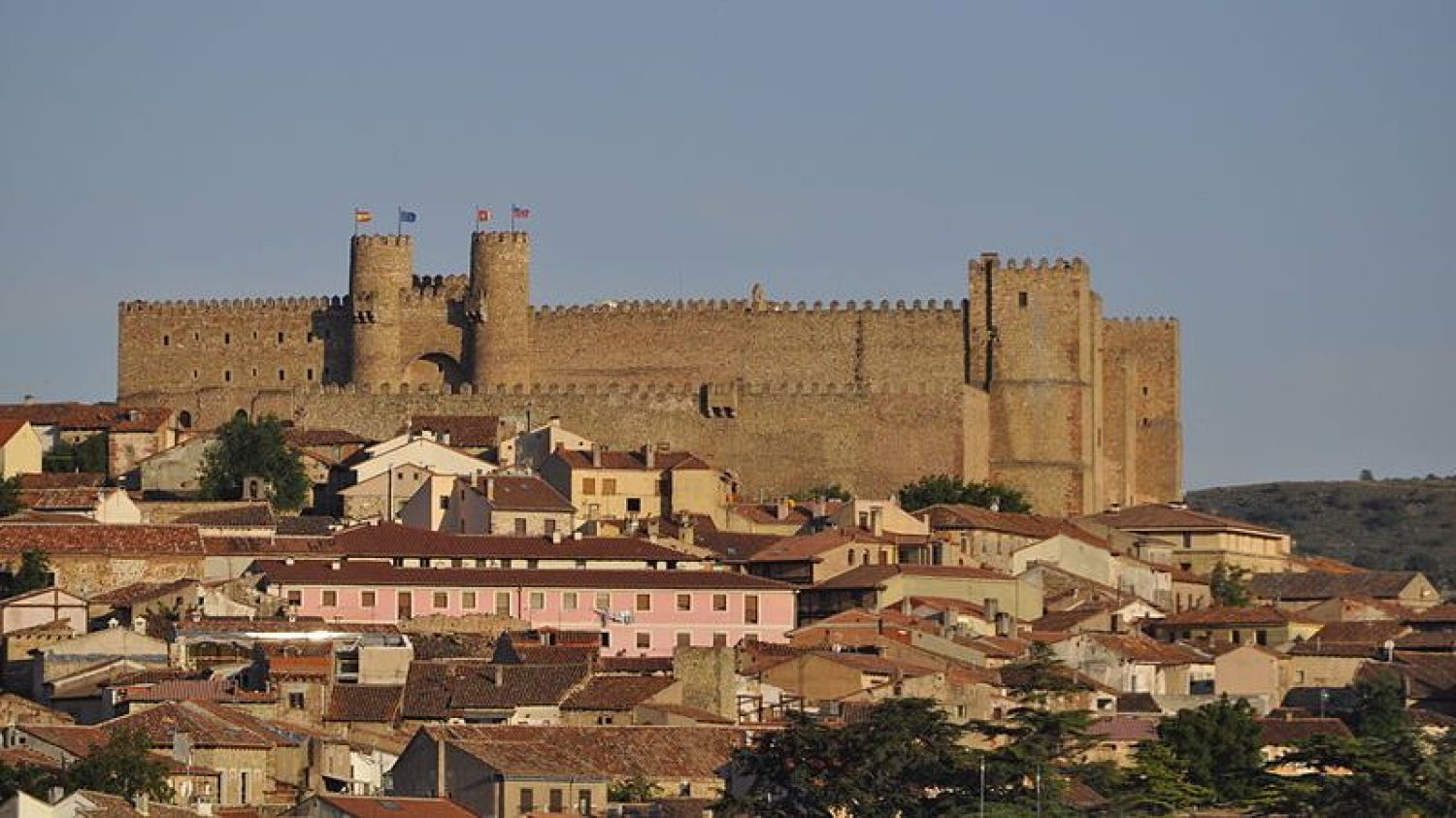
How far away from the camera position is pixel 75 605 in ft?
201

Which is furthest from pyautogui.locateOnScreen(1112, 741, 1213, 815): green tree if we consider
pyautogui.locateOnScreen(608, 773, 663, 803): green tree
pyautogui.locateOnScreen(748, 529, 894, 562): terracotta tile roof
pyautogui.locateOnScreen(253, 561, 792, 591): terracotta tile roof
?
pyautogui.locateOnScreen(748, 529, 894, 562): terracotta tile roof

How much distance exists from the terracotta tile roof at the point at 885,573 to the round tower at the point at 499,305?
19.2 meters

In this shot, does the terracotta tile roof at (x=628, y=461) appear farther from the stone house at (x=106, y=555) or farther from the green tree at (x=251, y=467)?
the stone house at (x=106, y=555)

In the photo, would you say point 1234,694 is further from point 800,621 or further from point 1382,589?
point 1382,589

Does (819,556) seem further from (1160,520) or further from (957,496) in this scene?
(1160,520)

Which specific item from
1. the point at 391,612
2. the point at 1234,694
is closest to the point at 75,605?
the point at 391,612

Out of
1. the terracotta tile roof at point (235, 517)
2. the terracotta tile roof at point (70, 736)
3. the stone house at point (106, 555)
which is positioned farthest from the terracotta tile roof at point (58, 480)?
the terracotta tile roof at point (70, 736)

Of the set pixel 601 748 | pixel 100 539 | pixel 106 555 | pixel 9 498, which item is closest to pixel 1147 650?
pixel 106 555

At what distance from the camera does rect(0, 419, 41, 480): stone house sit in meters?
79.1

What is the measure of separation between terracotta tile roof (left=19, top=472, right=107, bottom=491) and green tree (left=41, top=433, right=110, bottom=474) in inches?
86.1

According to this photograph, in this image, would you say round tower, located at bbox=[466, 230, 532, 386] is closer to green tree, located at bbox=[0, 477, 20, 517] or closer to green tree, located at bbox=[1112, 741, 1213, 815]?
green tree, located at bbox=[0, 477, 20, 517]

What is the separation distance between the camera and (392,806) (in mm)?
42281

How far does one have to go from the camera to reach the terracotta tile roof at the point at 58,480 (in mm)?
76625

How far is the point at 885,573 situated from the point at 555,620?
6.91m
